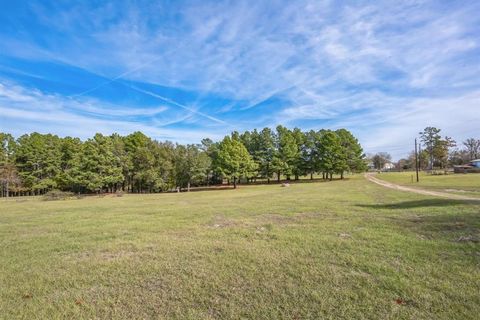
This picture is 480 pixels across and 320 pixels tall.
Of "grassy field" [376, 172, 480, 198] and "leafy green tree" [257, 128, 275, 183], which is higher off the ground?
"leafy green tree" [257, 128, 275, 183]

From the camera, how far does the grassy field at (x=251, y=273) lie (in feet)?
11.0

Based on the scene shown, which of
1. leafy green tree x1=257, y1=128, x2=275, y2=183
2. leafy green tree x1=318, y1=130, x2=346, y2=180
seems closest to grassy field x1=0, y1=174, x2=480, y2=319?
leafy green tree x1=318, y1=130, x2=346, y2=180

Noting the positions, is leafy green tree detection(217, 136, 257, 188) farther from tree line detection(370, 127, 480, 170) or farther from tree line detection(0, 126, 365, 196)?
tree line detection(370, 127, 480, 170)

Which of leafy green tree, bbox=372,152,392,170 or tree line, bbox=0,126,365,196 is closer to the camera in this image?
tree line, bbox=0,126,365,196

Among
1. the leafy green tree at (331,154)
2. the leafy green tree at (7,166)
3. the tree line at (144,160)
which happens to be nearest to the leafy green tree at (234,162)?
the tree line at (144,160)

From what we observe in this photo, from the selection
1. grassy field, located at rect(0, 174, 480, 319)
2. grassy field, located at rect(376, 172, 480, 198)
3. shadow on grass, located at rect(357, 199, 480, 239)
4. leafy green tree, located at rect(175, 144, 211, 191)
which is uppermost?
leafy green tree, located at rect(175, 144, 211, 191)

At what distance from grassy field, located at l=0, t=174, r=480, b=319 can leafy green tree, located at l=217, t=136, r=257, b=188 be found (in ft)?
118

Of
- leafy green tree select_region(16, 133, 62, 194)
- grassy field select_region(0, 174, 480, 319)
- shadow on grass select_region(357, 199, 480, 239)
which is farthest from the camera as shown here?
leafy green tree select_region(16, 133, 62, 194)

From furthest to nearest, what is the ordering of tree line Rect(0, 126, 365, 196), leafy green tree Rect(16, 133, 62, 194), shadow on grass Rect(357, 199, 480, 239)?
leafy green tree Rect(16, 133, 62, 194) → tree line Rect(0, 126, 365, 196) → shadow on grass Rect(357, 199, 480, 239)

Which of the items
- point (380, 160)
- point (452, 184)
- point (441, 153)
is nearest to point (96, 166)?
point (452, 184)

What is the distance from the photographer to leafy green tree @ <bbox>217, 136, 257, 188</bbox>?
1722 inches

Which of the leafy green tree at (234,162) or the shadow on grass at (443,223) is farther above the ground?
Result: the leafy green tree at (234,162)

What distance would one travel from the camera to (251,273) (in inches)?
174

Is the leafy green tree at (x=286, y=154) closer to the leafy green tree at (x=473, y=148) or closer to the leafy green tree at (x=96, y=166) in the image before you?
the leafy green tree at (x=96, y=166)
